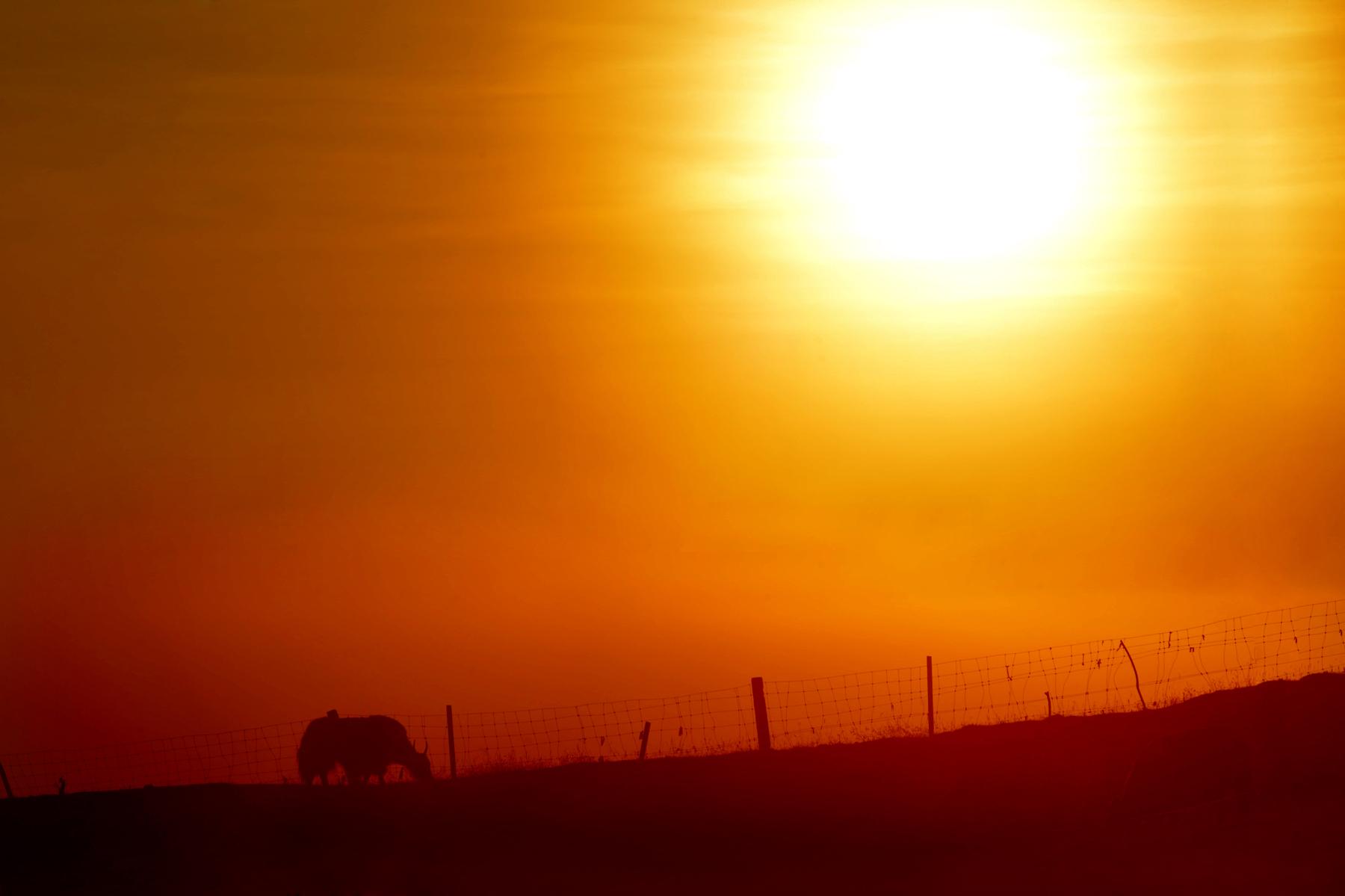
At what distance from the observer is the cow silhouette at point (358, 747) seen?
1140 inches

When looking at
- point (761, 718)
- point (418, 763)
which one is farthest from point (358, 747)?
point (761, 718)

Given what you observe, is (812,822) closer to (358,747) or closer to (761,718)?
(761,718)

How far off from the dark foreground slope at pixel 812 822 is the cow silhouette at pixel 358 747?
707 cm

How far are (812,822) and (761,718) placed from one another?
13.9 feet

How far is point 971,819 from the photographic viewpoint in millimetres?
18625

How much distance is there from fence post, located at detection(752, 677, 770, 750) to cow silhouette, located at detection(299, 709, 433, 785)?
8654 millimetres

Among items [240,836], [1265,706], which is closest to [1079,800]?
[1265,706]

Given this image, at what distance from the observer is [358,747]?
2908cm

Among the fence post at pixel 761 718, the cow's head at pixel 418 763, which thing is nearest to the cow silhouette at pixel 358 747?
the cow's head at pixel 418 763

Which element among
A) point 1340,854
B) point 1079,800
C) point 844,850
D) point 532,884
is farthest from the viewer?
point 1079,800

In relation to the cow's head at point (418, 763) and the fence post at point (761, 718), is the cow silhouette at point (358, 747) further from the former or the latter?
the fence post at point (761, 718)

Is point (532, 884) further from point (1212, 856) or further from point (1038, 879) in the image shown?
point (1212, 856)

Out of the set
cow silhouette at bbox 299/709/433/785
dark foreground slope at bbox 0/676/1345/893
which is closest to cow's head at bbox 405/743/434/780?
cow silhouette at bbox 299/709/433/785

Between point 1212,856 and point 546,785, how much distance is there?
31.3 ft
